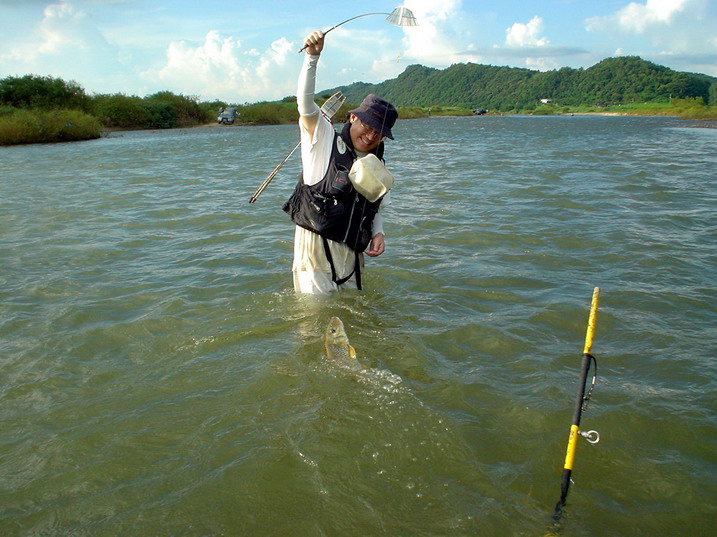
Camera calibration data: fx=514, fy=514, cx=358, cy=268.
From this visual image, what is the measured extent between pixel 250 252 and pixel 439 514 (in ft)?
22.2

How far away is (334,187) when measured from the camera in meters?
5.11

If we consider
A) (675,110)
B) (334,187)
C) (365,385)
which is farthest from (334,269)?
(675,110)

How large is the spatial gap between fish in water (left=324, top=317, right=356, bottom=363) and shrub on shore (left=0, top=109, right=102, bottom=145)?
145 feet

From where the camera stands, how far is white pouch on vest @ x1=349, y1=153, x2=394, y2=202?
4.98 m

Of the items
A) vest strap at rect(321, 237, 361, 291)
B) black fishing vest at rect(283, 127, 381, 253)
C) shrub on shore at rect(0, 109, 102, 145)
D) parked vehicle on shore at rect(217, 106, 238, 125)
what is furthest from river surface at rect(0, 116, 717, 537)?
parked vehicle on shore at rect(217, 106, 238, 125)

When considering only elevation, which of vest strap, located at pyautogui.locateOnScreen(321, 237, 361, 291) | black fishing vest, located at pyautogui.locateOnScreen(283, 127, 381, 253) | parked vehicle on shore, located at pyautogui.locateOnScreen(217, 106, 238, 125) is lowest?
vest strap, located at pyautogui.locateOnScreen(321, 237, 361, 291)

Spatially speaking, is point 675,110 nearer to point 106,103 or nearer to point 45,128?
point 106,103

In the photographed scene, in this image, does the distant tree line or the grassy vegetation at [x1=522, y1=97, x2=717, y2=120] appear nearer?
the distant tree line

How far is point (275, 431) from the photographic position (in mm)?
3869

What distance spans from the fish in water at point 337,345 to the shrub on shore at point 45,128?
4416cm

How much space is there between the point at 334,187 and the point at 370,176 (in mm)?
382

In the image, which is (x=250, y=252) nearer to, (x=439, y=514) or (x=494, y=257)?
(x=494, y=257)

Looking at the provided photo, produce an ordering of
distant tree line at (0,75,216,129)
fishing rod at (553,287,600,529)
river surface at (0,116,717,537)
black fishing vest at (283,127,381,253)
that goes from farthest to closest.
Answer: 1. distant tree line at (0,75,216,129)
2. black fishing vest at (283,127,381,253)
3. river surface at (0,116,717,537)
4. fishing rod at (553,287,600,529)

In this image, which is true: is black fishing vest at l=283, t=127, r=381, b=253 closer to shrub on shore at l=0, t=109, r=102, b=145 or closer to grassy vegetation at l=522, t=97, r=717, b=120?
shrub on shore at l=0, t=109, r=102, b=145
